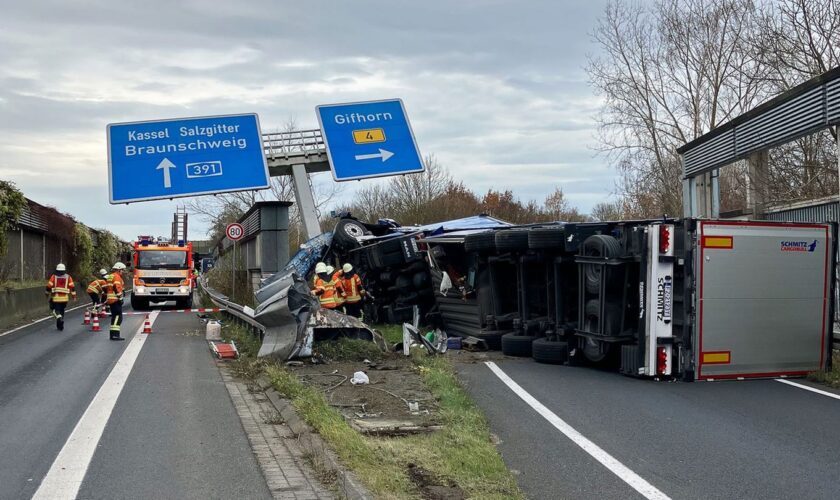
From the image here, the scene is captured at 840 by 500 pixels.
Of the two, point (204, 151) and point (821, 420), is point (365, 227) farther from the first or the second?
point (821, 420)

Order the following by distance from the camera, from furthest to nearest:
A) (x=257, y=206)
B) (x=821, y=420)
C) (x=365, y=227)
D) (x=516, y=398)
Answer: (x=257, y=206) < (x=365, y=227) < (x=516, y=398) < (x=821, y=420)

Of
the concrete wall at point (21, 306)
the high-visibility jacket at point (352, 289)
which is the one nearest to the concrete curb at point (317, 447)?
the high-visibility jacket at point (352, 289)

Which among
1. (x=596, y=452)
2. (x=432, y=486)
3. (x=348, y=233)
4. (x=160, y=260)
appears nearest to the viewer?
(x=432, y=486)

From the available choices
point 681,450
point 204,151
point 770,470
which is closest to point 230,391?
point 681,450

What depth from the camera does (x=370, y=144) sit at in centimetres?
2542

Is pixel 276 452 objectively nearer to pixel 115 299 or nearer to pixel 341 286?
pixel 341 286

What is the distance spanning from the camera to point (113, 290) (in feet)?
64.7

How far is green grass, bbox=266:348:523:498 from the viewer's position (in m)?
5.93

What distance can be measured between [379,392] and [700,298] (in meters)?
4.32

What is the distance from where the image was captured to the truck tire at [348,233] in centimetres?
2069

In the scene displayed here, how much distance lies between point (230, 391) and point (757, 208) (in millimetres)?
11963

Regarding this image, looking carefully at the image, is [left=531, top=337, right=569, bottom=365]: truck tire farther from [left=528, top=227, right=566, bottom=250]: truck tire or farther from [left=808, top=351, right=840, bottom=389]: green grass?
[left=808, top=351, right=840, bottom=389]: green grass

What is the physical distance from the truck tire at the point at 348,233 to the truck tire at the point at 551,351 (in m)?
8.13

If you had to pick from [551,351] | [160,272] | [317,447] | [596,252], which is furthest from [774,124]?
[160,272]
